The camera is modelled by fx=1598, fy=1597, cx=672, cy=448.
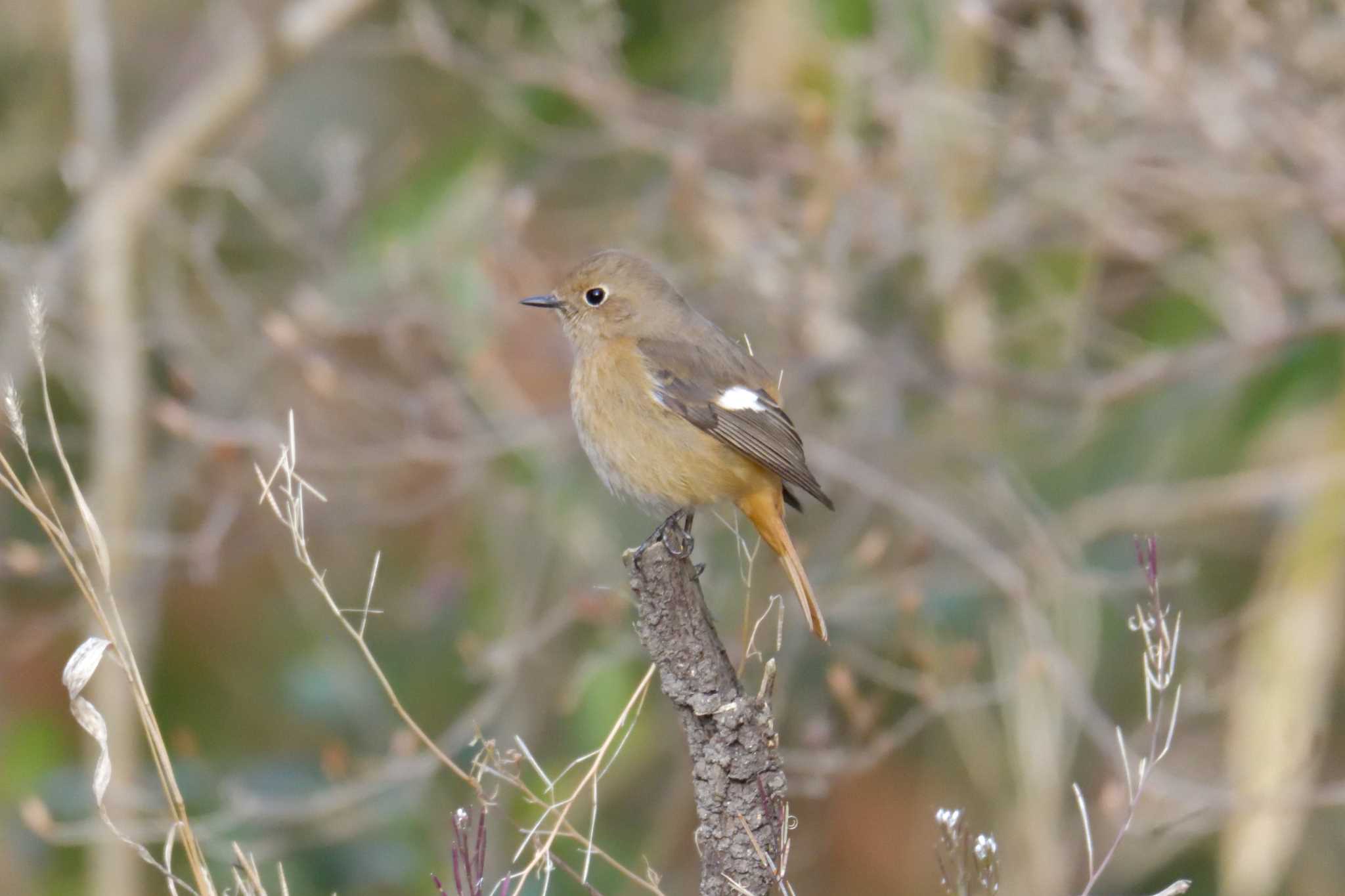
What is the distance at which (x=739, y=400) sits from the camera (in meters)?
4.26

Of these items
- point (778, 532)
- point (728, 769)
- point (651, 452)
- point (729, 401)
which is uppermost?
point (728, 769)

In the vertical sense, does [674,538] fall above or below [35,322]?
below

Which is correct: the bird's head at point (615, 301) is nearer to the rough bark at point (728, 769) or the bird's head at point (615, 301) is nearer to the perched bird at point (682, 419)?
the perched bird at point (682, 419)

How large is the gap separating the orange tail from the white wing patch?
23 centimetres

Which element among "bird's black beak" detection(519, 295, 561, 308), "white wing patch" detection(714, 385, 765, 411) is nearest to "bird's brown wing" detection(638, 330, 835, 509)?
"white wing patch" detection(714, 385, 765, 411)

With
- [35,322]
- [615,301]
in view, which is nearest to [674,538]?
[615,301]

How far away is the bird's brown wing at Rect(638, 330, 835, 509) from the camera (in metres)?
4.06

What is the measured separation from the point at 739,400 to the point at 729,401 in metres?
0.03

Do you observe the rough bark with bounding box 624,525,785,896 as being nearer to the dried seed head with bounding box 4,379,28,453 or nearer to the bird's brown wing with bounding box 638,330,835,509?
the dried seed head with bounding box 4,379,28,453

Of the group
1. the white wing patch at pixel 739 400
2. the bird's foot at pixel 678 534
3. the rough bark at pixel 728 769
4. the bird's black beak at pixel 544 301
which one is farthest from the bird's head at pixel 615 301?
the rough bark at pixel 728 769

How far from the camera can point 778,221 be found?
236 inches

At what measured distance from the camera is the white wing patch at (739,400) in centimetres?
423

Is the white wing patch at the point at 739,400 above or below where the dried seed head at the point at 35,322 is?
below

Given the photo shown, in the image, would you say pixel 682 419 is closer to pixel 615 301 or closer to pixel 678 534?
pixel 678 534
